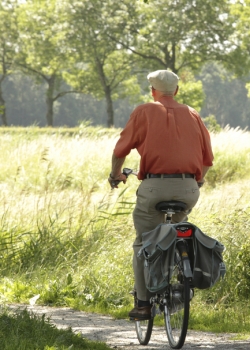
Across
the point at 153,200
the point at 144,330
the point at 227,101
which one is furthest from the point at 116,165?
the point at 227,101

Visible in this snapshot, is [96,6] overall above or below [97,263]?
above

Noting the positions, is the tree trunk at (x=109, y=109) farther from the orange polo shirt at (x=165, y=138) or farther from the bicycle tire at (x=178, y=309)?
the bicycle tire at (x=178, y=309)

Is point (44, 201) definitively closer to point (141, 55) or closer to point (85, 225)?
point (85, 225)

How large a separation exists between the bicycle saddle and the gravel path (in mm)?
971

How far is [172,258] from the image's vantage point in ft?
14.5

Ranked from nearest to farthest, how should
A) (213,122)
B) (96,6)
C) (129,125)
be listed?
(129,125) → (213,122) → (96,6)

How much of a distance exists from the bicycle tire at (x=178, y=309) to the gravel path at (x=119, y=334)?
13.8 inches

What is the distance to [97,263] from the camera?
7824 mm

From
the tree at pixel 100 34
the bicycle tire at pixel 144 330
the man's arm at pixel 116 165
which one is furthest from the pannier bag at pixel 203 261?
the tree at pixel 100 34

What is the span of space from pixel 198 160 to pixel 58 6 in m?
40.1

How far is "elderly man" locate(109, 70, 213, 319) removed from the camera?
475 cm

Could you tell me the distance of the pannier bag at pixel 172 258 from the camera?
174 inches

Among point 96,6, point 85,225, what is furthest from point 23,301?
point 96,6

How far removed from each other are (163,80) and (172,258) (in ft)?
4.07
